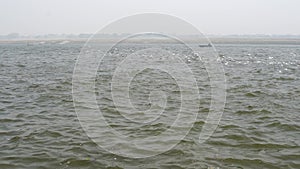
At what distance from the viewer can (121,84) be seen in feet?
72.7

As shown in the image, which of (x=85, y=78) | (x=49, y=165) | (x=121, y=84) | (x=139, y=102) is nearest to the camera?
(x=49, y=165)

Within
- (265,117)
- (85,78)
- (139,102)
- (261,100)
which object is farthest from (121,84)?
(265,117)

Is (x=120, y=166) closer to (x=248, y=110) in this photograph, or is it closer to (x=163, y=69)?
(x=248, y=110)

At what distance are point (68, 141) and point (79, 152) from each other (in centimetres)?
110

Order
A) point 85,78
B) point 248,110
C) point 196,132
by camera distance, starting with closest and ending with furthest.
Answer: point 196,132, point 248,110, point 85,78

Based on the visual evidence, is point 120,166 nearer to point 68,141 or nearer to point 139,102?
point 68,141

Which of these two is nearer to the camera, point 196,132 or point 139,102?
point 196,132

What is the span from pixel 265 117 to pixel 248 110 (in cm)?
121

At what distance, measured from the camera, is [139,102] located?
16.1 metres

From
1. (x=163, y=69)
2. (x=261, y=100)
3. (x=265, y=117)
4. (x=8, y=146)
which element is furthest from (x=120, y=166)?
(x=163, y=69)

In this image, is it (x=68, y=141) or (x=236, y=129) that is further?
(x=236, y=129)

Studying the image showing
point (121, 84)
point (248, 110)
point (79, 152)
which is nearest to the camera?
point (79, 152)

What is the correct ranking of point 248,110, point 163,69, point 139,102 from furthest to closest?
1. point 163,69
2. point 139,102
3. point 248,110

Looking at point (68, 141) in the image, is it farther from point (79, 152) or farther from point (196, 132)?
point (196, 132)
